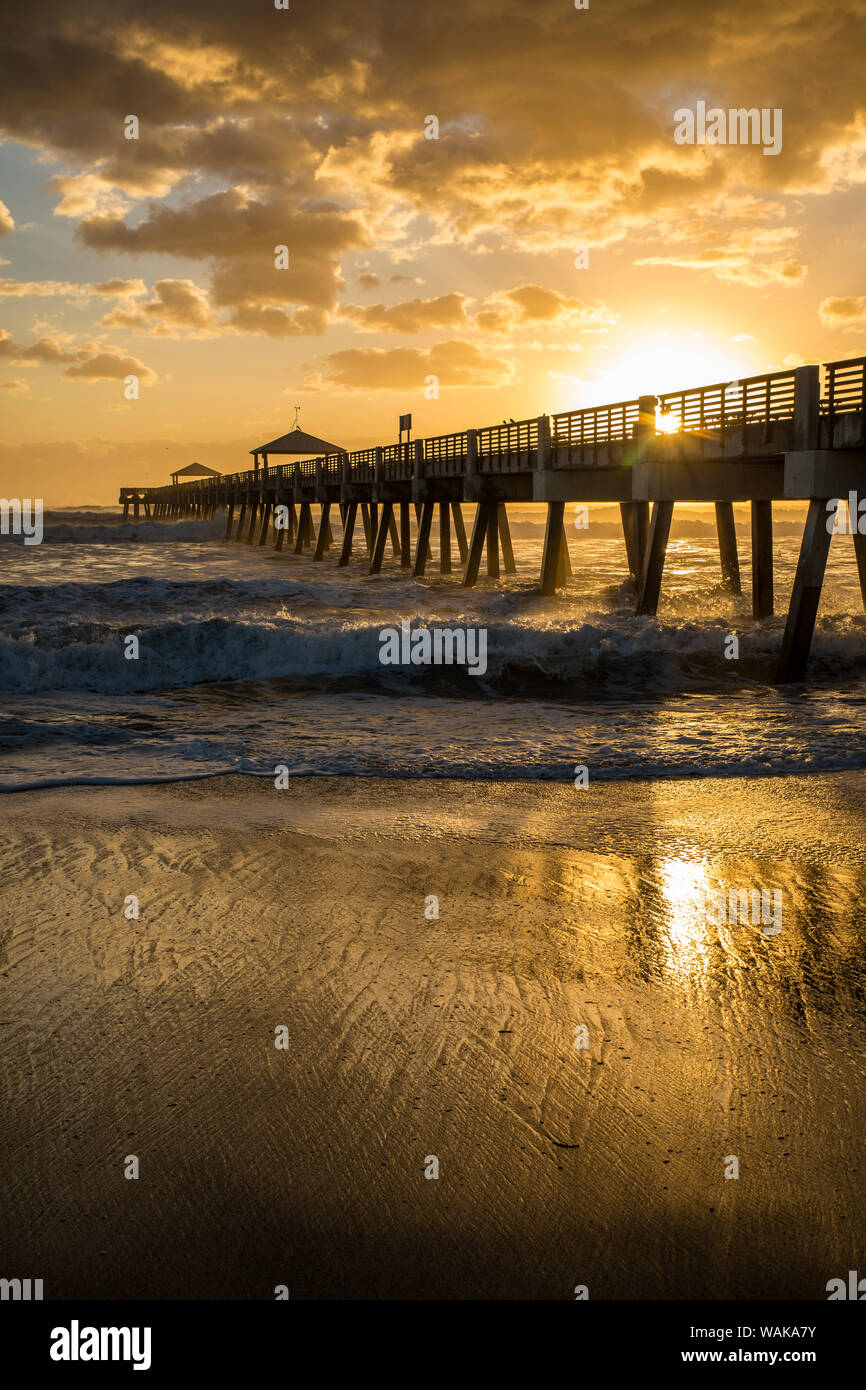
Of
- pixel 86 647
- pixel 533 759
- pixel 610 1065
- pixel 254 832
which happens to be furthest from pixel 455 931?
pixel 86 647

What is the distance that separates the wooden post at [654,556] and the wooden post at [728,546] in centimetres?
698

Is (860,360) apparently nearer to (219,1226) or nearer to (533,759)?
(533,759)

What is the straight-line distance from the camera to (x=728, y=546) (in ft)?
90.6

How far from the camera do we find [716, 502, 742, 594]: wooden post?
1069 inches

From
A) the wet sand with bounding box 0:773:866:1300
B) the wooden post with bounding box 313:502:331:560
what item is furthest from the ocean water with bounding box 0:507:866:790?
the wooden post with bounding box 313:502:331:560

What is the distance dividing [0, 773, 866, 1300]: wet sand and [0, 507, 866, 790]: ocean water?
2.97 m

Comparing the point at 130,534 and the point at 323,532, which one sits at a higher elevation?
the point at 130,534

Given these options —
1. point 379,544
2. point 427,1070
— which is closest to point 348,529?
point 379,544

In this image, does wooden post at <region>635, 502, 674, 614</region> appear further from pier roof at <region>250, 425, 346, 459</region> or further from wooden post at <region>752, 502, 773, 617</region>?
pier roof at <region>250, 425, 346, 459</region>

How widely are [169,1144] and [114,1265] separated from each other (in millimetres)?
544

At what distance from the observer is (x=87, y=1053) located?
4059 millimetres

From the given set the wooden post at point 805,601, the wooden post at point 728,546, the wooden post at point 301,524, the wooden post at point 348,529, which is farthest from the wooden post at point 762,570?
the wooden post at point 301,524

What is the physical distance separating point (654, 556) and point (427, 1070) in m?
17.3

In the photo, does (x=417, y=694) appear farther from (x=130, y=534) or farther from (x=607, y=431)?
(x=130, y=534)
